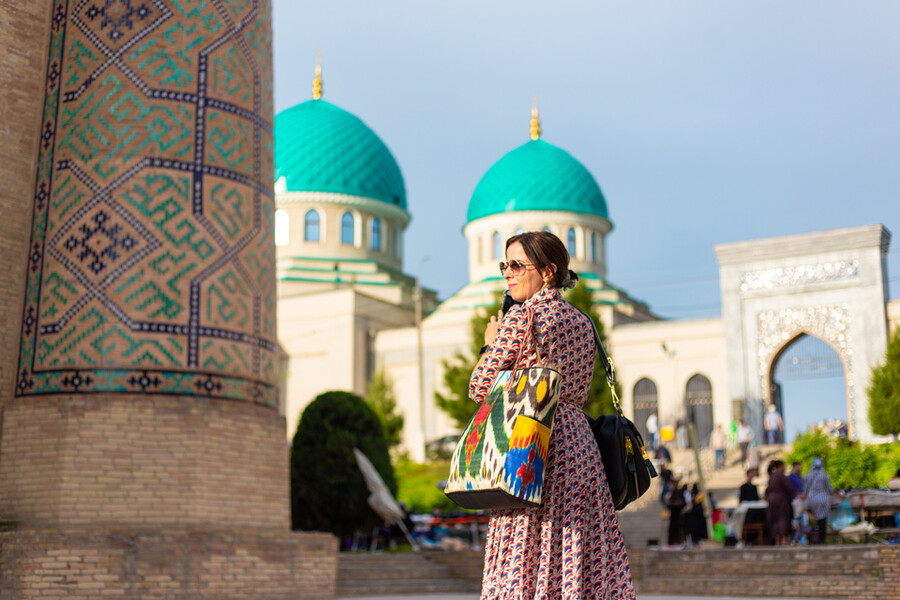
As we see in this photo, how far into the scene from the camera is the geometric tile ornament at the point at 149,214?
926 centimetres

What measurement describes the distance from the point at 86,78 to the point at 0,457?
3.31 meters

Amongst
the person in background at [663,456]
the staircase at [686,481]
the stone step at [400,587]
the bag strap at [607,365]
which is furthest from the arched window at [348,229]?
the bag strap at [607,365]

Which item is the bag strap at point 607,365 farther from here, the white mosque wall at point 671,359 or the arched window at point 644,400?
the arched window at point 644,400

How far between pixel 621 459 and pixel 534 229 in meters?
27.6

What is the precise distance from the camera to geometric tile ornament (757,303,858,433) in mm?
24281

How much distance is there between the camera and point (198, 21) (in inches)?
395

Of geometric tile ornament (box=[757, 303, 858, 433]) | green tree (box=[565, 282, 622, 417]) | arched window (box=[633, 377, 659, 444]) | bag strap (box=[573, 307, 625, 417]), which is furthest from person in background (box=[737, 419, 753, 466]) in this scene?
bag strap (box=[573, 307, 625, 417])

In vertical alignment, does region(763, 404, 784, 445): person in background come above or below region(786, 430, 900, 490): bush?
above

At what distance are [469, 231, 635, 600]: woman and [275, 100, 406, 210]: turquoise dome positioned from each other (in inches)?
1102

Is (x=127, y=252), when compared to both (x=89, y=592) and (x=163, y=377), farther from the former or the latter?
(x=89, y=592)

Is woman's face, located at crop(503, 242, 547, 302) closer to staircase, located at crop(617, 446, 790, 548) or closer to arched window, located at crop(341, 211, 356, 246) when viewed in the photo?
staircase, located at crop(617, 446, 790, 548)

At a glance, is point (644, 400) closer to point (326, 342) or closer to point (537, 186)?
point (537, 186)

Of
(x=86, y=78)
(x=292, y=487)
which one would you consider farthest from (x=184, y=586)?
(x=292, y=487)

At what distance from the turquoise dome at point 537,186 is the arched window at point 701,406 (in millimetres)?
6152
